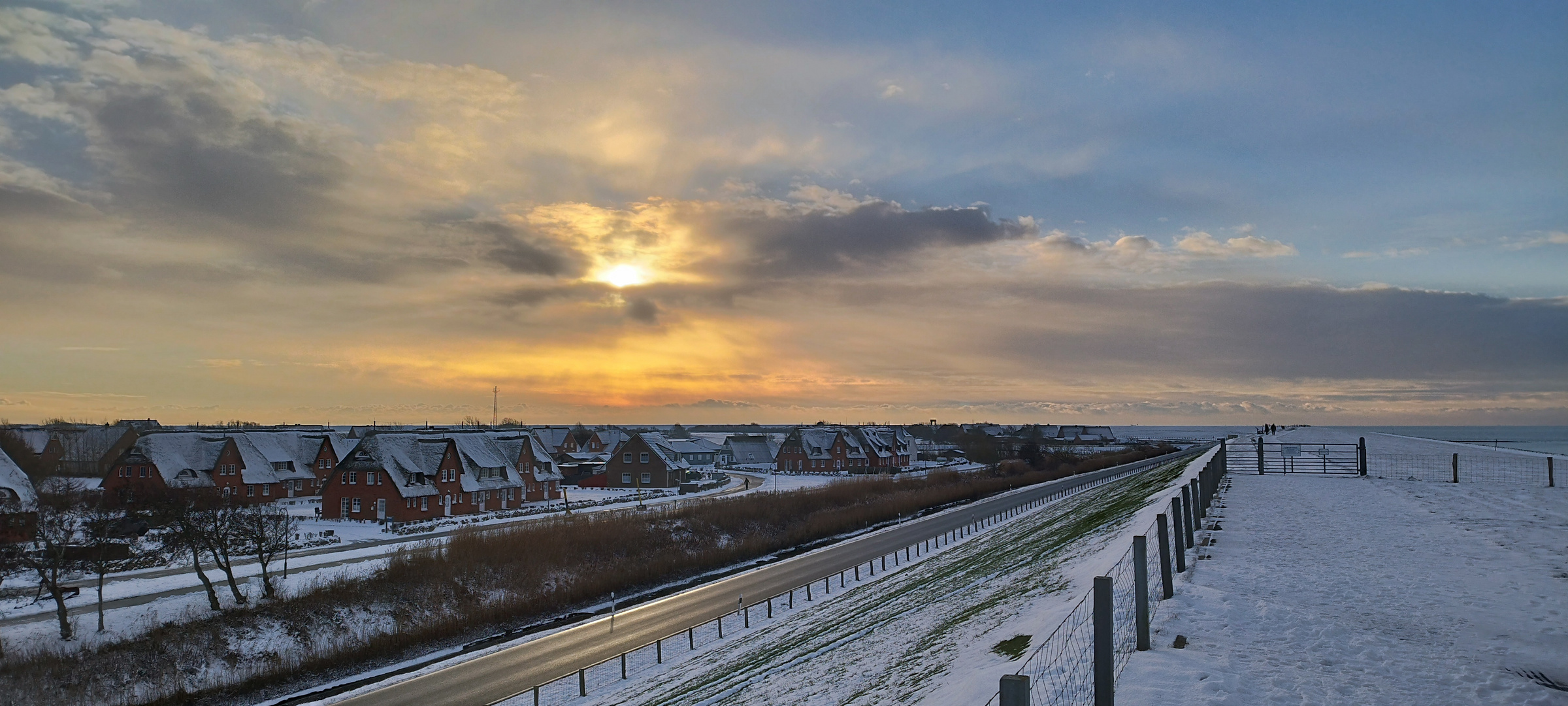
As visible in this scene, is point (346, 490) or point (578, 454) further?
point (578, 454)

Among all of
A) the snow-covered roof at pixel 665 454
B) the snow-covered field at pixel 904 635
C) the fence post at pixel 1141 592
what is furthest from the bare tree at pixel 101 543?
the snow-covered roof at pixel 665 454

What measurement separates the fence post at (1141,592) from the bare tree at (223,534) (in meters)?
38.8

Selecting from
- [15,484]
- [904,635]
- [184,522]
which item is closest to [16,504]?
[15,484]

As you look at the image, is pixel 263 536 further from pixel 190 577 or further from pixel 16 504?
pixel 16 504

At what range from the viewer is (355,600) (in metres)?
37.8

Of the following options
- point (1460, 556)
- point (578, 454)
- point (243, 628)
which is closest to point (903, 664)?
point (1460, 556)

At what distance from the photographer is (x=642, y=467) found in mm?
110062

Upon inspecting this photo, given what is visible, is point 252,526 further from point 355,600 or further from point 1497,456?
point 1497,456

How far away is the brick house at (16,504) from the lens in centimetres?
3272

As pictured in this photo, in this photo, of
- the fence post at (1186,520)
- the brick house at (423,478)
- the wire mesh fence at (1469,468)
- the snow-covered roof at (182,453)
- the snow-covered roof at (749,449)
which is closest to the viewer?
the fence post at (1186,520)

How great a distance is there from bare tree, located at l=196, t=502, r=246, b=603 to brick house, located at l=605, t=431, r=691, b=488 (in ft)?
229

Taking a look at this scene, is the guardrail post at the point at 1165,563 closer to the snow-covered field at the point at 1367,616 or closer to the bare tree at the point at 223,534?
the snow-covered field at the point at 1367,616

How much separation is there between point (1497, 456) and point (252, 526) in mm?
72855

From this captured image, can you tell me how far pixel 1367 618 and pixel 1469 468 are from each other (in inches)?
1715
